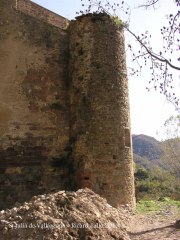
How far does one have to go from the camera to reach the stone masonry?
1025 cm

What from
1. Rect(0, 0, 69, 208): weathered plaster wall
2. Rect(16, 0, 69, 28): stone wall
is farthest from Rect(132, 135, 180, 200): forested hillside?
Rect(16, 0, 69, 28): stone wall

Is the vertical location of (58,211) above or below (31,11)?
below

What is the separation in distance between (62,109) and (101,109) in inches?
50.0

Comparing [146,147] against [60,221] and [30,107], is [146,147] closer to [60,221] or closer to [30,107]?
[30,107]

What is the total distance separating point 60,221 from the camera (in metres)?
6.43

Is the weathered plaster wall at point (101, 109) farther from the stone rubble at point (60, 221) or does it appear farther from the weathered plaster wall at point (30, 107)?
the stone rubble at point (60, 221)

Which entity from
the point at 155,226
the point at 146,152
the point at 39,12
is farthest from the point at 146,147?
the point at 155,226

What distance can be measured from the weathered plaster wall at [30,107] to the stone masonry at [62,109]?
27 millimetres

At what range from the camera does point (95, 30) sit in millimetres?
11102

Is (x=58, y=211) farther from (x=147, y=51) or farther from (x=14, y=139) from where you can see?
(x=147, y=51)

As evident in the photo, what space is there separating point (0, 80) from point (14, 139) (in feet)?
5.48

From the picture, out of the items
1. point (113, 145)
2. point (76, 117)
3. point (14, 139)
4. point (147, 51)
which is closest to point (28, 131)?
point (14, 139)

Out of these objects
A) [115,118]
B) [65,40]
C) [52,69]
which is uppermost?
[65,40]

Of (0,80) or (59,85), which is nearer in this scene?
(0,80)
